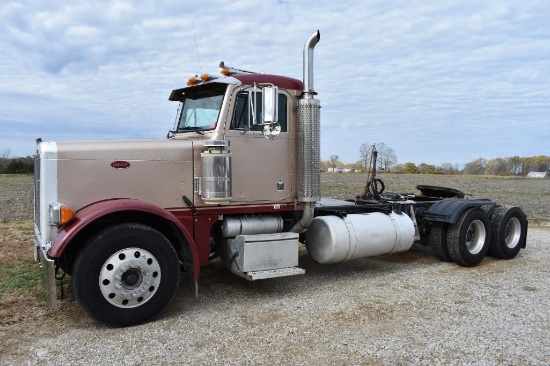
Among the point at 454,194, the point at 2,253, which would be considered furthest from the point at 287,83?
the point at 2,253

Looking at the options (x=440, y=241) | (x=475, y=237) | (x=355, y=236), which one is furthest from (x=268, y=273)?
(x=475, y=237)

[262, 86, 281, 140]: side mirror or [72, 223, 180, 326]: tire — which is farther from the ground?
[262, 86, 281, 140]: side mirror

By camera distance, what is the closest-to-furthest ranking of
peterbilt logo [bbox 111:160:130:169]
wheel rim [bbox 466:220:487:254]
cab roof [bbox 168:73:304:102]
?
peterbilt logo [bbox 111:160:130:169]
cab roof [bbox 168:73:304:102]
wheel rim [bbox 466:220:487:254]

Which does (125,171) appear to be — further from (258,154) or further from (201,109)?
(258,154)

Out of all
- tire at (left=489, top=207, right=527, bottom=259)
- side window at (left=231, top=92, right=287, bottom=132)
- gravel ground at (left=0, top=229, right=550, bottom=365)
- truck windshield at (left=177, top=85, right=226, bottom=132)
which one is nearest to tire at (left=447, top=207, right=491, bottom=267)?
tire at (left=489, top=207, right=527, bottom=259)

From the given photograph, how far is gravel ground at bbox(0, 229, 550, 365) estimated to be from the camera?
4488 millimetres

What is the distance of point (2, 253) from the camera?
894 centimetres

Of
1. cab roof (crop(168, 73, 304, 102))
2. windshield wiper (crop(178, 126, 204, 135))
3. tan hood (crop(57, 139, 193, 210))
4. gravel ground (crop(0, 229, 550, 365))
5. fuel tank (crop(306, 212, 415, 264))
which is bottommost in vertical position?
gravel ground (crop(0, 229, 550, 365))

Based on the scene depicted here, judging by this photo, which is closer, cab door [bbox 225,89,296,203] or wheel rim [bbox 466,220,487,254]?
cab door [bbox 225,89,296,203]

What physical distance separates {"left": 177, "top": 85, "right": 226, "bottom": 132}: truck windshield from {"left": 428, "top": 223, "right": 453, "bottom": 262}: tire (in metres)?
4.81

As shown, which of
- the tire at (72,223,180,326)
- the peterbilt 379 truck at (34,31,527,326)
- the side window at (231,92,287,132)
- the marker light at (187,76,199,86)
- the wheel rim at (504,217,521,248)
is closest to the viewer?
the tire at (72,223,180,326)

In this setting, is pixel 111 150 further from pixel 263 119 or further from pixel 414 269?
pixel 414 269

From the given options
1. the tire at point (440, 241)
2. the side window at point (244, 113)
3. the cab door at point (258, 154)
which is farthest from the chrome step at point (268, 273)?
the tire at point (440, 241)

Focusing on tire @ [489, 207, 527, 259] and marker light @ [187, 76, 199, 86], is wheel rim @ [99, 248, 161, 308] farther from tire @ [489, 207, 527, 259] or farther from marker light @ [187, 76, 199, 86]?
tire @ [489, 207, 527, 259]
